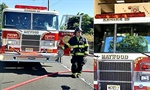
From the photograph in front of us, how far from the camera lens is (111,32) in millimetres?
7137

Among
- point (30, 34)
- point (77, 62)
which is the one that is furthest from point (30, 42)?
point (77, 62)

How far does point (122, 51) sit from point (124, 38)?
1.06 feet

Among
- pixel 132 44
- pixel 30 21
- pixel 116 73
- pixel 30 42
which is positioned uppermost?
pixel 30 21

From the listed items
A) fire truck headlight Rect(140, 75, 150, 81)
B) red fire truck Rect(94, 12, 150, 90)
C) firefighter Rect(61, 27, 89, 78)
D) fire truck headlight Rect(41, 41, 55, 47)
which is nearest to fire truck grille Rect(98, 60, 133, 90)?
red fire truck Rect(94, 12, 150, 90)

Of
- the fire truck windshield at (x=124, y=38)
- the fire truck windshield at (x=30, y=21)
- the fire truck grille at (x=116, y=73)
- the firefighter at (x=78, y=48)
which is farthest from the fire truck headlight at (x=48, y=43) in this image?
the fire truck grille at (x=116, y=73)

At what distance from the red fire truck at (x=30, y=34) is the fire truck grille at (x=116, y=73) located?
19.4 feet

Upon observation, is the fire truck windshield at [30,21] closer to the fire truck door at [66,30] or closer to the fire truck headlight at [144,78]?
the fire truck door at [66,30]

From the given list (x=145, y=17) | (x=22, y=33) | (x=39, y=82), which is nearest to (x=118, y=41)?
(x=145, y=17)

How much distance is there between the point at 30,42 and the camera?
13.1 m

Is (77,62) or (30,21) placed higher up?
(30,21)

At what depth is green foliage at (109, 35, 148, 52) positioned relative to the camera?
22.6 feet

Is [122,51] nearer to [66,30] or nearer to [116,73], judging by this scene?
[116,73]

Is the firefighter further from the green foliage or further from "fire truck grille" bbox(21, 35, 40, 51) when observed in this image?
the green foliage

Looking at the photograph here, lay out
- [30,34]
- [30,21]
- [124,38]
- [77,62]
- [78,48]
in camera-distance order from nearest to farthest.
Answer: [124,38]
[78,48]
[77,62]
[30,34]
[30,21]
